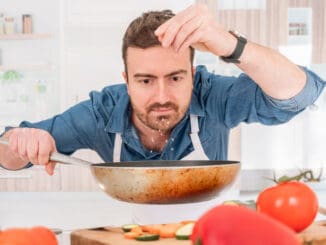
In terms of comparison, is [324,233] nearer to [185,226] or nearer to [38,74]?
[185,226]

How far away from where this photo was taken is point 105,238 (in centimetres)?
69

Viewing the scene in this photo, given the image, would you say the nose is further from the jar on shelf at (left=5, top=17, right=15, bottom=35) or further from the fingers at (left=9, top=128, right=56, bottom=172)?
the jar on shelf at (left=5, top=17, right=15, bottom=35)

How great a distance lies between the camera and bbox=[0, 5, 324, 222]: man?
94 centimetres

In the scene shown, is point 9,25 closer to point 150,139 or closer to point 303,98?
point 150,139

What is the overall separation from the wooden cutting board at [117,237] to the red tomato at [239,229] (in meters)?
0.25

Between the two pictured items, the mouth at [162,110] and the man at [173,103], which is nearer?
the man at [173,103]

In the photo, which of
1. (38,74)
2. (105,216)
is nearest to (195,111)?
(105,216)

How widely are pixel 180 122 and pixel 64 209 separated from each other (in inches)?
79.7

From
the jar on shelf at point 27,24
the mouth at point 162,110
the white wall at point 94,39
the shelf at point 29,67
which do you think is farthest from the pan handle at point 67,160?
the jar on shelf at point 27,24

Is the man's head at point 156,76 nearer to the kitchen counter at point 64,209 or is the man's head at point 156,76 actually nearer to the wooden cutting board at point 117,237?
the wooden cutting board at point 117,237

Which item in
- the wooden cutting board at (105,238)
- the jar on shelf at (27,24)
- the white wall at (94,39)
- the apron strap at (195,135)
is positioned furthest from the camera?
the jar on shelf at (27,24)

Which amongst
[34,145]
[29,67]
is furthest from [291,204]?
[29,67]

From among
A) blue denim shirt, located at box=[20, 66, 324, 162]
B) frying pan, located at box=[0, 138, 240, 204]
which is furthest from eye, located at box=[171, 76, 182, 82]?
frying pan, located at box=[0, 138, 240, 204]

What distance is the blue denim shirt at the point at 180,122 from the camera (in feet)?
4.00
